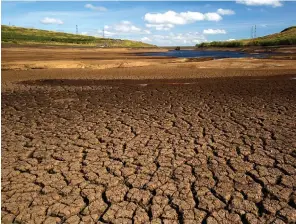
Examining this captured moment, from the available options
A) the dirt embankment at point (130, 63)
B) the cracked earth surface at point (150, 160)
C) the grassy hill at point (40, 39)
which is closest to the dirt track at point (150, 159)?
the cracked earth surface at point (150, 160)

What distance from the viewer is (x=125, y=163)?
4.63 m

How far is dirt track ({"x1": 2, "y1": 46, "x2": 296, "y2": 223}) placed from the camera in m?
3.42

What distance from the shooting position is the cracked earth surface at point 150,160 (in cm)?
341

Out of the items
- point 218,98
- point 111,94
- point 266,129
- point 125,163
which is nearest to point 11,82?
point 111,94

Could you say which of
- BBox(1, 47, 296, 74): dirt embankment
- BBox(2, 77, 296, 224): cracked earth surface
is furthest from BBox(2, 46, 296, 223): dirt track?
BBox(1, 47, 296, 74): dirt embankment

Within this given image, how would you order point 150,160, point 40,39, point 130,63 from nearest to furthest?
point 150,160 < point 130,63 < point 40,39

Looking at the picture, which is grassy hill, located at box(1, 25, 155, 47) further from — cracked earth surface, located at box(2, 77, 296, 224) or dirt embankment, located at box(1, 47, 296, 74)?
cracked earth surface, located at box(2, 77, 296, 224)

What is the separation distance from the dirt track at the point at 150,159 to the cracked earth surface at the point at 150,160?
2 centimetres

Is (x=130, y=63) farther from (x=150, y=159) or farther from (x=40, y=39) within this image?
(x=40, y=39)

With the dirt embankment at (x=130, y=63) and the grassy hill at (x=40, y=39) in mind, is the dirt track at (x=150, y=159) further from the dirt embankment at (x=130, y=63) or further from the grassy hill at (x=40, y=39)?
the grassy hill at (x=40, y=39)

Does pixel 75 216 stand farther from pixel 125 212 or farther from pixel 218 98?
pixel 218 98

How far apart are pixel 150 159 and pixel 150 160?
0.04 metres

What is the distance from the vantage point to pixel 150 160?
4.70 metres

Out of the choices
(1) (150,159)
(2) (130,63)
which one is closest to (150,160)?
(1) (150,159)
